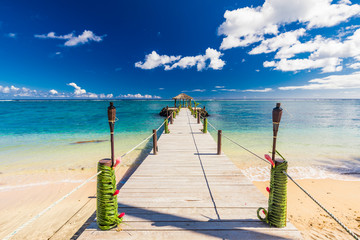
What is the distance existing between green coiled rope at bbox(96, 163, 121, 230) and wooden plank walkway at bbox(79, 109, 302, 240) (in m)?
0.17

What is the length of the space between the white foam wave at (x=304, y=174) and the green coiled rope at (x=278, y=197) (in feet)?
16.8

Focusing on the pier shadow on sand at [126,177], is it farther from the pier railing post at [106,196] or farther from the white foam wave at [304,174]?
the white foam wave at [304,174]

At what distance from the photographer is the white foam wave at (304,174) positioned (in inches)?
308

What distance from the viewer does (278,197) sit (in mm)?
2902

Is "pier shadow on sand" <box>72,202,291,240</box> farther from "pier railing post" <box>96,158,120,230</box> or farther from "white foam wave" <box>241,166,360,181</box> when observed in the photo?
"white foam wave" <box>241,166,360,181</box>

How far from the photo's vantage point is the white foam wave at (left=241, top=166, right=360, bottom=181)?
25.7ft

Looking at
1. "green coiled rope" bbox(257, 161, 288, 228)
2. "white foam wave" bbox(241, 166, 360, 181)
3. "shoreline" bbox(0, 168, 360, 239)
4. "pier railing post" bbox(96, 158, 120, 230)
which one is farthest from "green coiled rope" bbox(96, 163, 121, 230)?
"white foam wave" bbox(241, 166, 360, 181)

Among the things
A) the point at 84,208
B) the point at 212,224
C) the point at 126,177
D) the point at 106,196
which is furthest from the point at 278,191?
the point at 126,177

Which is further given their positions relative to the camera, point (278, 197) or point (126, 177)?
point (126, 177)

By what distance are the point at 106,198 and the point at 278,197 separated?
3028 mm

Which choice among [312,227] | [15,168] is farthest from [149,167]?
[15,168]

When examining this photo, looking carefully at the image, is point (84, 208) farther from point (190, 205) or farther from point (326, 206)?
point (326, 206)

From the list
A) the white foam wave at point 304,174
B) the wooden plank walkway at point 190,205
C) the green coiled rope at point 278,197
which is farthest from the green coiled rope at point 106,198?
the white foam wave at point 304,174

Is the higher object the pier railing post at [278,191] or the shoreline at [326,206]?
the pier railing post at [278,191]
